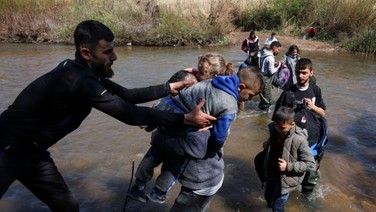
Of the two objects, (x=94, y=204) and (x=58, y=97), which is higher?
(x=58, y=97)

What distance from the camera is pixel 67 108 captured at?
2463 mm

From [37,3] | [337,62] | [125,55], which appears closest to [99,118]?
[125,55]

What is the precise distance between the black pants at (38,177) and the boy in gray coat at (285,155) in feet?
5.87

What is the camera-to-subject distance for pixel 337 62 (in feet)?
48.3

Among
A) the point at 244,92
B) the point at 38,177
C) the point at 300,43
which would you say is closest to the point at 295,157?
the point at 244,92

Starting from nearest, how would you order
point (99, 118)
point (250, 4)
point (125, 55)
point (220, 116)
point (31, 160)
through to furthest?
point (220, 116) → point (31, 160) → point (99, 118) → point (125, 55) → point (250, 4)

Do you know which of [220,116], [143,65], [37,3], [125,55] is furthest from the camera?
[37,3]

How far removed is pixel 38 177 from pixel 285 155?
6.80ft

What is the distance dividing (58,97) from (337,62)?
1415 cm

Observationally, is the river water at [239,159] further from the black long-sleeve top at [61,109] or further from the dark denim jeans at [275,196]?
the black long-sleeve top at [61,109]

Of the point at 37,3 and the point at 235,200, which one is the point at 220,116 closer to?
the point at 235,200

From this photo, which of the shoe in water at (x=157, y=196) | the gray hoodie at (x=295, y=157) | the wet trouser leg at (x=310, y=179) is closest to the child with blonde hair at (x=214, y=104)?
the shoe in water at (x=157, y=196)

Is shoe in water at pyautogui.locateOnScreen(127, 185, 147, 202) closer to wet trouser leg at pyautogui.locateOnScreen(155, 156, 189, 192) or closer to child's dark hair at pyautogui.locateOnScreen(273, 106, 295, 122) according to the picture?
wet trouser leg at pyautogui.locateOnScreen(155, 156, 189, 192)

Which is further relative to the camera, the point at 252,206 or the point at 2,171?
the point at 252,206
